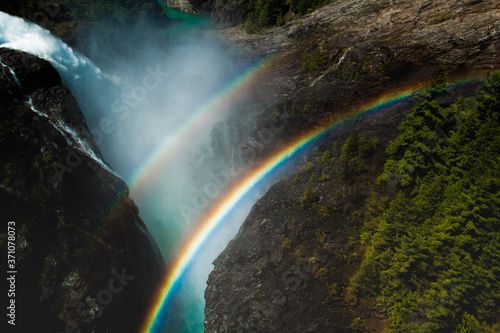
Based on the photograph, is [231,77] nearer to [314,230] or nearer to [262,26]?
[262,26]

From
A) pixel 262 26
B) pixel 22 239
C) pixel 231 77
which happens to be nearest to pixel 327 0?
pixel 262 26

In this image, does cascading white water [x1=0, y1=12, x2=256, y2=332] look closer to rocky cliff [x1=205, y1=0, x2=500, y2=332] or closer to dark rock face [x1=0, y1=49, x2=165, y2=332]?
dark rock face [x1=0, y1=49, x2=165, y2=332]

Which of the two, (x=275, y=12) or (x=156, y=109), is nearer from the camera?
(x=156, y=109)

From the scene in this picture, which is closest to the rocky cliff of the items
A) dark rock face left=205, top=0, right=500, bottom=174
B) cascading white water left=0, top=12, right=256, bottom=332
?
dark rock face left=205, top=0, right=500, bottom=174

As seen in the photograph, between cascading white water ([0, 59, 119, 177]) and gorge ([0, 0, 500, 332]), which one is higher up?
cascading white water ([0, 59, 119, 177])

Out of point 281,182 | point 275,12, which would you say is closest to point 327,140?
point 281,182

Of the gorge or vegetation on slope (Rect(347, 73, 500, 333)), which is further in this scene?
the gorge

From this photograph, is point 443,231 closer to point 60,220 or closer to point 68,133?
point 60,220
